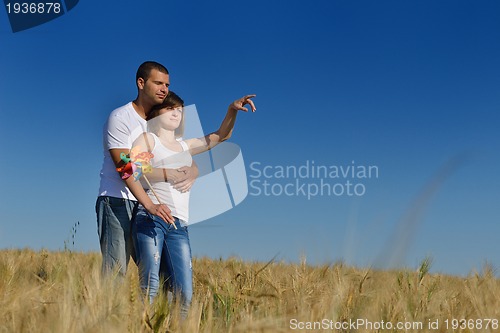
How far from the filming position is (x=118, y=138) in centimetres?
338

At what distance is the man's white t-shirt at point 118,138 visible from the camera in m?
3.39

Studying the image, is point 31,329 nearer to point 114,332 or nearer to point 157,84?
point 114,332

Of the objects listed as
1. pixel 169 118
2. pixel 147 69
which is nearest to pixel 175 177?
pixel 169 118

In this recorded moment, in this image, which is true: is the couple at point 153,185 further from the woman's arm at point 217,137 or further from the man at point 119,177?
the woman's arm at point 217,137

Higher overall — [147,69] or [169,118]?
[147,69]

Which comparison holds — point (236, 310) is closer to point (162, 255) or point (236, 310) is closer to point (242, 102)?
point (162, 255)

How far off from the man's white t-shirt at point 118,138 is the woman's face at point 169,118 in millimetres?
119

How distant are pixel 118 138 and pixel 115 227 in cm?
57

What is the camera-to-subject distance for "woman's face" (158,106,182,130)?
3.52 metres

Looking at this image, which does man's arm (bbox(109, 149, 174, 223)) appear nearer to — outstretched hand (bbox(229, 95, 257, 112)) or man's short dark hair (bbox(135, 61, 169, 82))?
man's short dark hair (bbox(135, 61, 169, 82))

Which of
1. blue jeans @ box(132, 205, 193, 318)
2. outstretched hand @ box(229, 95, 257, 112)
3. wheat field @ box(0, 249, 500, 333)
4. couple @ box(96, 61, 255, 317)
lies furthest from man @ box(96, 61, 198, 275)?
wheat field @ box(0, 249, 500, 333)

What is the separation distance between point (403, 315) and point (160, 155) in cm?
177

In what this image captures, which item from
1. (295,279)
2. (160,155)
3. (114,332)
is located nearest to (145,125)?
(160,155)

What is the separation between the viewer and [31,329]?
1.79 m
